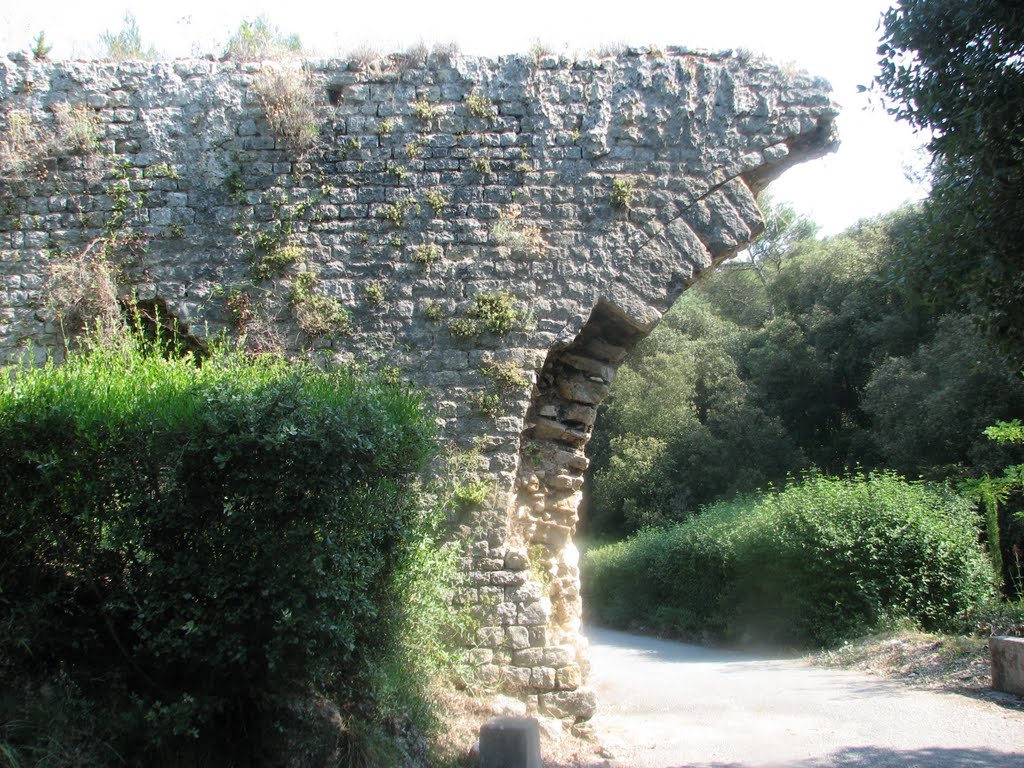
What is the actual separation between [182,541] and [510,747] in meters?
2.05

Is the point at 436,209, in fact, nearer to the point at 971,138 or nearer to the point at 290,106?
the point at 290,106

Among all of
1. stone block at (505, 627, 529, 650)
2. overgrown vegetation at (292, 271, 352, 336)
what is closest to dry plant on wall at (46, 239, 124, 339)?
overgrown vegetation at (292, 271, 352, 336)

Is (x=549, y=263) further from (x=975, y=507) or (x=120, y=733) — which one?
(x=975, y=507)

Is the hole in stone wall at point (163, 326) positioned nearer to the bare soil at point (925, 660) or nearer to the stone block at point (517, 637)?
the stone block at point (517, 637)

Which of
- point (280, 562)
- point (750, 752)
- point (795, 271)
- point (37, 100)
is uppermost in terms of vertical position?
point (795, 271)

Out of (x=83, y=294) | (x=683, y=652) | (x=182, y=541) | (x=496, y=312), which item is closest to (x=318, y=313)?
(x=496, y=312)

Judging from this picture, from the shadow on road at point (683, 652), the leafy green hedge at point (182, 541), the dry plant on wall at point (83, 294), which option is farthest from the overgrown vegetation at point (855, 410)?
the dry plant on wall at point (83, 294)

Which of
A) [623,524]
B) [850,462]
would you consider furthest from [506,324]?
[623,524]

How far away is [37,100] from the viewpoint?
292 inches

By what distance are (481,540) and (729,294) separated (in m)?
29.7

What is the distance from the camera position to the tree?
436 cm

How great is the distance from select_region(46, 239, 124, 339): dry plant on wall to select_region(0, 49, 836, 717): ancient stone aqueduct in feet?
0.10

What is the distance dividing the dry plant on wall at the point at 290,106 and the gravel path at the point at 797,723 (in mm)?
5407

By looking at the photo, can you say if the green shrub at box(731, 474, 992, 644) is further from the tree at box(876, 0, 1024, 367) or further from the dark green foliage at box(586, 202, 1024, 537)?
the tree at box(876, 0, 1024, 367)
